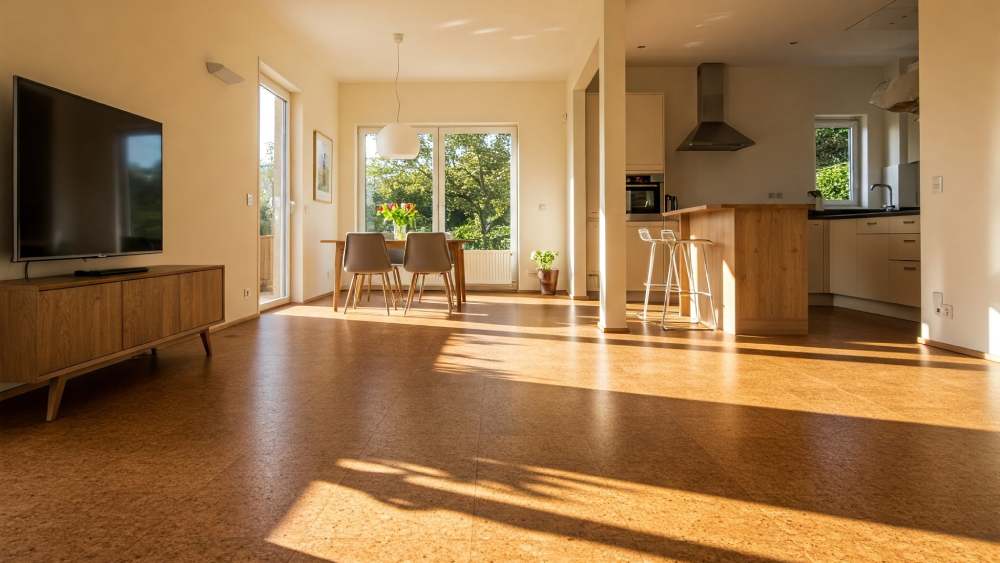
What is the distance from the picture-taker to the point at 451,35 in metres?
7.08

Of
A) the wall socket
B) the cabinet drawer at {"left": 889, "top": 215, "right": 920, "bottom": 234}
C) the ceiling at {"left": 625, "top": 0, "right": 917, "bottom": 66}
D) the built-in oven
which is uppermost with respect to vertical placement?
the ceiling at {"left": 625, "top": 0, "right": 917, "bottom": 66}

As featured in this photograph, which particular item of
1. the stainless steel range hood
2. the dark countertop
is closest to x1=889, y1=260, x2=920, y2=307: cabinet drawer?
the dark countertop

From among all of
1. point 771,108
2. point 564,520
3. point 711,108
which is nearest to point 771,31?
point 711,108

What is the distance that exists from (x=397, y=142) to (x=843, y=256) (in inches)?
190

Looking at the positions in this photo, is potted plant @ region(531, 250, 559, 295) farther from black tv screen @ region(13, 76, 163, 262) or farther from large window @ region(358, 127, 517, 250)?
black tv screen @ region(13, 76, 163, 262)

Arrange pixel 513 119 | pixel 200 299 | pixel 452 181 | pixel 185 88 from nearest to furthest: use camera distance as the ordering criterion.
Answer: pixel 200 299 < pixel 185 88 < pixel 513 119 < pixel 452 181

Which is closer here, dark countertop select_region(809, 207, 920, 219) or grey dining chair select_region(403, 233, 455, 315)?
dark countertop select_region(809, 207, 920, 219)

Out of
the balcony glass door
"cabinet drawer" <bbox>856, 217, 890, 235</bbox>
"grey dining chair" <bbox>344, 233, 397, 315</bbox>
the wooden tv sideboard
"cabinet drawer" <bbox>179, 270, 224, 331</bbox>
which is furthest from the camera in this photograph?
the balcony glass door

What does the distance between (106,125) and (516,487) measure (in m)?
2.96

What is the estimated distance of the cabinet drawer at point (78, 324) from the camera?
2.60 metres

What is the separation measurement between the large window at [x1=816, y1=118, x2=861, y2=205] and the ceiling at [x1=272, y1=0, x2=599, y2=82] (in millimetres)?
3365

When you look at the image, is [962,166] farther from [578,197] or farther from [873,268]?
[578,197]

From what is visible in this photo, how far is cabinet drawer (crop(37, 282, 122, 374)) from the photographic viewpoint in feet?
8.54

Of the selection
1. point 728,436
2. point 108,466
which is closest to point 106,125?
point 108,466
